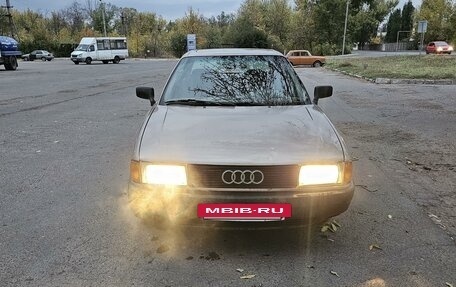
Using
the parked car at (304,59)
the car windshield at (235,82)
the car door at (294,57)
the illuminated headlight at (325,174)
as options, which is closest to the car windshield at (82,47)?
the parked car at (304,59)

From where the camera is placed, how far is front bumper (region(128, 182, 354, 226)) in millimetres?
2740

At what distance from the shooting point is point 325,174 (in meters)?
2.88

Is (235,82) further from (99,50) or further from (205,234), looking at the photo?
(99,50)

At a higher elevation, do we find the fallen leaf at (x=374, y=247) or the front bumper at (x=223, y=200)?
the front bumper at (x=223, y=200)

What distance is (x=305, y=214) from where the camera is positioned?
2805 mm

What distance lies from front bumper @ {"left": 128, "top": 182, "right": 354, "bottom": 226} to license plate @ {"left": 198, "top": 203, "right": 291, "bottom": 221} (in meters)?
0.03

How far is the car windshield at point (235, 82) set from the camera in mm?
3941

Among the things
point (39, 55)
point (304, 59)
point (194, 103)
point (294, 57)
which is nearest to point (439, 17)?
point (304, 59)

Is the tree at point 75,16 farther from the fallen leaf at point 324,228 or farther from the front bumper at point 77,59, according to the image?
the fallen leaf at point 324,228

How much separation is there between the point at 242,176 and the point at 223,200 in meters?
0.20

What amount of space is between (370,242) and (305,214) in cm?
84

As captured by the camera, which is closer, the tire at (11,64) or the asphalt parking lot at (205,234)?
the asphalt parking lot at (205,234)

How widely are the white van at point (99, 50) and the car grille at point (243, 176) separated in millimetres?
41502

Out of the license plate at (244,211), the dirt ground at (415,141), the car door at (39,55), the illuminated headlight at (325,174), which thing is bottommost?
the car door at (39,55)
